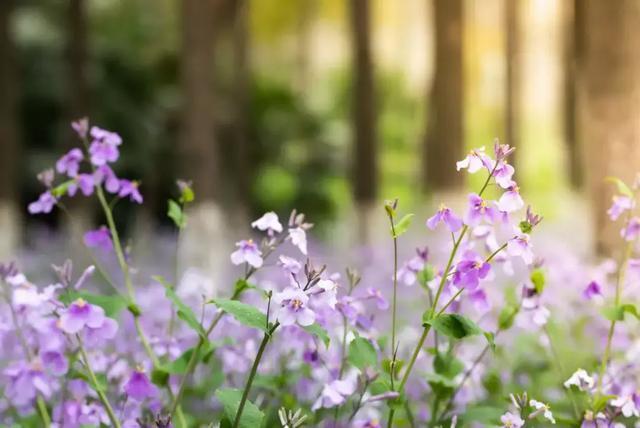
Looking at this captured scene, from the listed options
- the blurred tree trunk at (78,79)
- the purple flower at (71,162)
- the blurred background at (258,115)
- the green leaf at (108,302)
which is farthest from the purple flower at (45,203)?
the blurred tree trunk at (78,79)

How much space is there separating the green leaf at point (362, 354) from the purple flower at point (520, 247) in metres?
0.44

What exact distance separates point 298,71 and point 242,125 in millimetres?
14908

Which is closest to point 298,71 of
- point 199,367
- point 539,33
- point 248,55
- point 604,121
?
point 539,33

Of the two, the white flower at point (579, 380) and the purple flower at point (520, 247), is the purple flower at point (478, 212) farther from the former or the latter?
the white flower at point (579, 380)

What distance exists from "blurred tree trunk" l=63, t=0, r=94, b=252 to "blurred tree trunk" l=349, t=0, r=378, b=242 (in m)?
3.45

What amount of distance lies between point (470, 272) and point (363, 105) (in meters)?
10.7

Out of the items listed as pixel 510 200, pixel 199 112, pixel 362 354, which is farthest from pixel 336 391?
pixel 199 112

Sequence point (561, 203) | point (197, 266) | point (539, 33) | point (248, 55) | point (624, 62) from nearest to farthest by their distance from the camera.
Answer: point (624, 62)
point (197, 266)
point (248, 55)
point (561, 203)
point (539, 33)

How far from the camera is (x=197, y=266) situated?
9469 mm

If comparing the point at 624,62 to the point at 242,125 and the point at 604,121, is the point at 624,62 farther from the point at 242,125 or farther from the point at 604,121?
the point at 242,125

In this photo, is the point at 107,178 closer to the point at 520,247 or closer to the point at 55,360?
the point at 55,360

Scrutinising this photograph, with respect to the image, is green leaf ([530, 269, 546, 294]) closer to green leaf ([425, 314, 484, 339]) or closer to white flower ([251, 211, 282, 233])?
green leaf ([425, 314, 484, 339])

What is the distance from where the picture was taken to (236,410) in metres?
2.43

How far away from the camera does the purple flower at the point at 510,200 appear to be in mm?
2400
